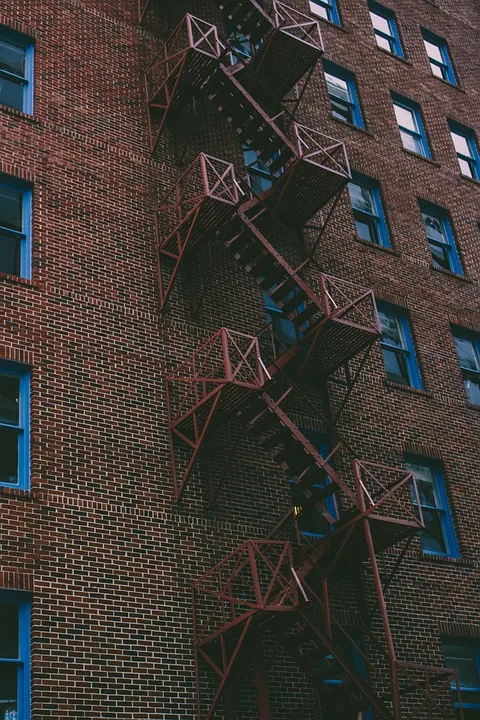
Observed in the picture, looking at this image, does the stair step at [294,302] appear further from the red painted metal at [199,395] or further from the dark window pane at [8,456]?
the dark window pane at [8,456]

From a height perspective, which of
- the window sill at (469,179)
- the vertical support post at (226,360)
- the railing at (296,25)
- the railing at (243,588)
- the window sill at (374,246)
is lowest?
the railing at (243,588)

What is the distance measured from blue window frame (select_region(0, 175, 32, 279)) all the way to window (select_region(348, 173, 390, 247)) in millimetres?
9211

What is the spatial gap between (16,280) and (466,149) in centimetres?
1765

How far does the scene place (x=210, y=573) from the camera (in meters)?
15.1

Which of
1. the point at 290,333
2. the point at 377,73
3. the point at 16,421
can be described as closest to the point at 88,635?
the point at 16,421

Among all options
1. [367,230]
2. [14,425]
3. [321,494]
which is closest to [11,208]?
[14,425]

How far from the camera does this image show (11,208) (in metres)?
16.9

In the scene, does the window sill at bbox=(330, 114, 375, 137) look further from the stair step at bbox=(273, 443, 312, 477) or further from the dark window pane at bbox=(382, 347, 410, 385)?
the stair step at bbox=(273, 443, 312, 477)

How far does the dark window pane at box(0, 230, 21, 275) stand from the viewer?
1617 cm

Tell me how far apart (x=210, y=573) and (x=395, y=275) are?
1036 centimetres

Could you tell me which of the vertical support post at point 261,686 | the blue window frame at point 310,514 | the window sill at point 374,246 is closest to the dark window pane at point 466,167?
the window sill at point 374,246

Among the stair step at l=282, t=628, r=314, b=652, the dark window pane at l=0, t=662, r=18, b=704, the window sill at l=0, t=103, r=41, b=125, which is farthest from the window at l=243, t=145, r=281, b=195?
the dark window pane at l=0, t=662, r=18, b=704

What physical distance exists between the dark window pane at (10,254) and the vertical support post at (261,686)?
770cm

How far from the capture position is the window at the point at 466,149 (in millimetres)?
28083
